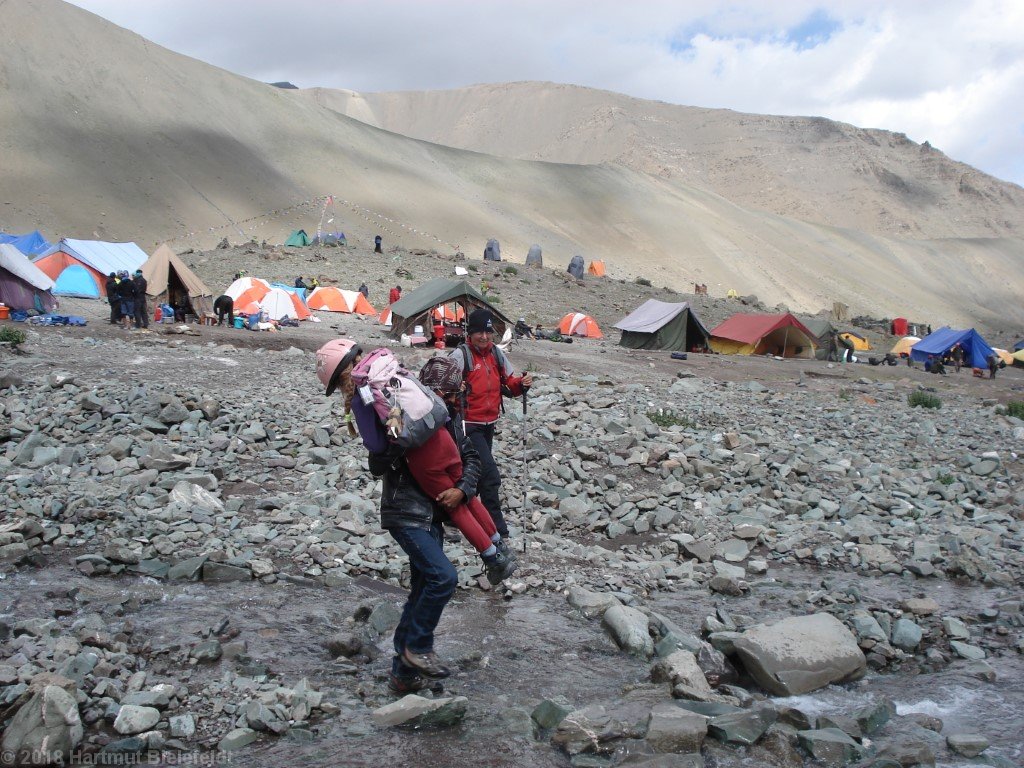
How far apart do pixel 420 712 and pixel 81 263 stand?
2695 cm

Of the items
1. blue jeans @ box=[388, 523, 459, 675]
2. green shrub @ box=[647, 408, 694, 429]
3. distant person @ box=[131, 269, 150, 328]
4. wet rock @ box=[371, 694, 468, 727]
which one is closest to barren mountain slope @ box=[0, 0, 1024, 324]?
distant person @ box=[131, 269, 150, 328]

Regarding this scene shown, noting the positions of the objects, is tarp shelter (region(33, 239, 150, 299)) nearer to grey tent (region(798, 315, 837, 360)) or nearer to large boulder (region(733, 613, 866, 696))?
grey tent (region(798, 315, 837, 360))

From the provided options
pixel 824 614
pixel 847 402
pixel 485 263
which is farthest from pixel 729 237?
pixel 824 614

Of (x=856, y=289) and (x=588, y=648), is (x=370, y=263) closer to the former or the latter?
(x=588, y=648)

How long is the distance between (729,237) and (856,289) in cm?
1292

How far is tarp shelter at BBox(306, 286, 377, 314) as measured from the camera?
1112 inches

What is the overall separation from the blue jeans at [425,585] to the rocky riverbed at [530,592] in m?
0.30

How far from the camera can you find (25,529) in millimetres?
6691

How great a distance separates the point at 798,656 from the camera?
5.18m

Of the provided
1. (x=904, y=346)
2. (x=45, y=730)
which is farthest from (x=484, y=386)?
→ (x=904, y=346)

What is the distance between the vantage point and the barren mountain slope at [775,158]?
11212cm

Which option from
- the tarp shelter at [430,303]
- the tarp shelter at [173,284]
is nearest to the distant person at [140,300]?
the tarp shelter at [173,284]

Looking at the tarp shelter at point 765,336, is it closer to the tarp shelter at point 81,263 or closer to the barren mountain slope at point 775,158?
Result: the tarp shelter at point 81,263

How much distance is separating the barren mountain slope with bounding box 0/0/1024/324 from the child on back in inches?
1251
